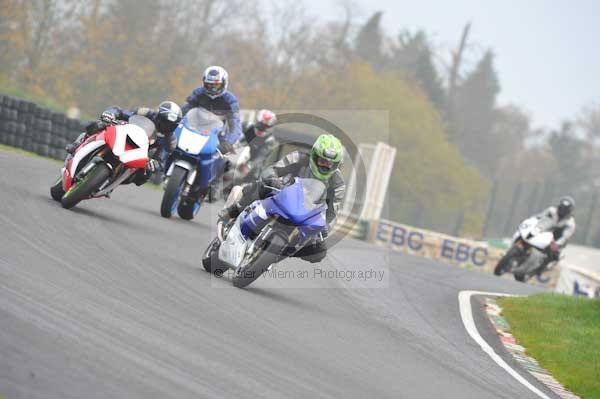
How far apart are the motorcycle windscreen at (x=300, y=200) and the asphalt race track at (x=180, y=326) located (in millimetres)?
813

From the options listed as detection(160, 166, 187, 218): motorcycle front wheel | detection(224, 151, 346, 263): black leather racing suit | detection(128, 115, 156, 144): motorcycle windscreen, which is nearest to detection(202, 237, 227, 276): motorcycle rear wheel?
detection(224, 151, 346, 263): black leather racing suit

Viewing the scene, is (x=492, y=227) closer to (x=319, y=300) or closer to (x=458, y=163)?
(x=458, y=163)

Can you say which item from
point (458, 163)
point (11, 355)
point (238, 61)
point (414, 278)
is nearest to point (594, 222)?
point (458, 163)

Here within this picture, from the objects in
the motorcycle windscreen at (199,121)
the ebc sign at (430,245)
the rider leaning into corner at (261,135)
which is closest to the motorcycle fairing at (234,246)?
the motorcycle windscreen at (199,121)

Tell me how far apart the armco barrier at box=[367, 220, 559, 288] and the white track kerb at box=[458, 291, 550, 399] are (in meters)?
12.0

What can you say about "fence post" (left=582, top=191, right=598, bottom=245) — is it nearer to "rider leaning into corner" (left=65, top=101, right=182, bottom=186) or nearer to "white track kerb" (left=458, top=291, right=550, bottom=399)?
"white track kerb" (left=458, top=291, right=550, bottom=399)

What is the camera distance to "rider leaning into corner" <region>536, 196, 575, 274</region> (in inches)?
837

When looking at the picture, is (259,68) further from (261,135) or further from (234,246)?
(234,246)

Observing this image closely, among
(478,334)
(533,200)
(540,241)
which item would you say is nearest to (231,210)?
(478,334)

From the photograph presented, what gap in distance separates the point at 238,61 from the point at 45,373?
Result: 57729 millimetres

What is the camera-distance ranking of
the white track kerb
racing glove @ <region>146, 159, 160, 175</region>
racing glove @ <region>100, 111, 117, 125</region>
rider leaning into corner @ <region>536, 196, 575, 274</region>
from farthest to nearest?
rider leaning into corner @ <region>536, 196, 575, 274</region>, racing glove @ <region>146, 159, 160, 175</region>, racing glove @ <region>100, 111, 117, 125</region>, the white track kerb

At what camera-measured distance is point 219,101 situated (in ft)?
47.2

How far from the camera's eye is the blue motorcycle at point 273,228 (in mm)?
9156

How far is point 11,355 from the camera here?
4.90 metres
